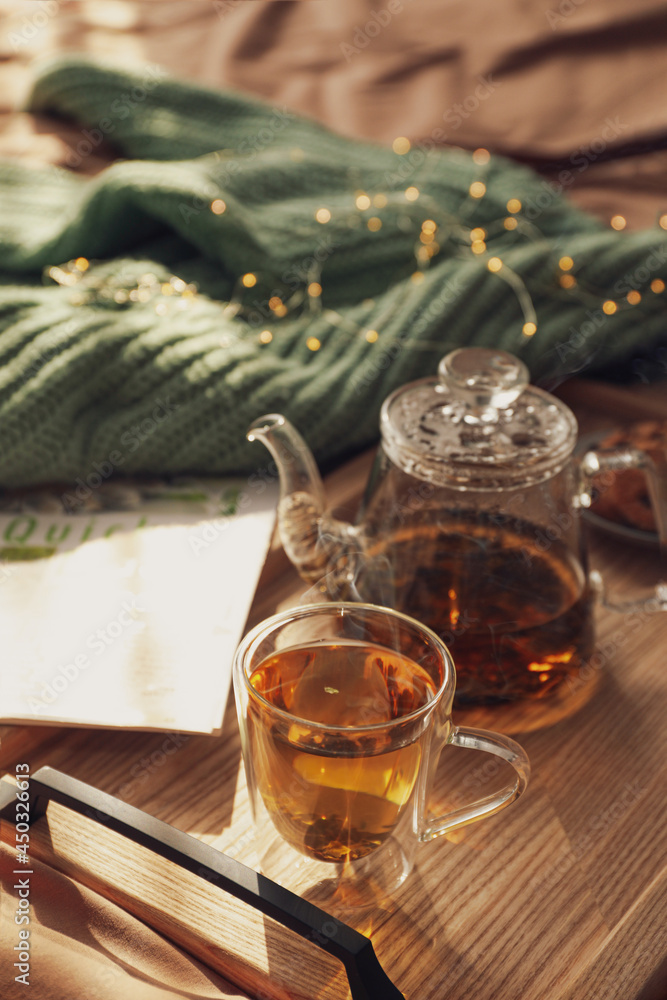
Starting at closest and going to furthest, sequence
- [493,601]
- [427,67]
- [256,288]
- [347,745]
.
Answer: [347,745] < [493,601] < [256,288] < [427,67]

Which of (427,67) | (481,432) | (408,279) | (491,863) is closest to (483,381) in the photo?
(481,432)

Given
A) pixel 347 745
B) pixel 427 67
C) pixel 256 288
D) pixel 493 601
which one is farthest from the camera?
pixel 427 67

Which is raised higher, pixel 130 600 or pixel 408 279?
pixel 408 279

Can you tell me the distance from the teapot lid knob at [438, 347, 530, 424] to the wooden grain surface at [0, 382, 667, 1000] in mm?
166

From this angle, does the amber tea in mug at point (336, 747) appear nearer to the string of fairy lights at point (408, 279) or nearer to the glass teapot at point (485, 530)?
the glass teapot at point (485, 530)

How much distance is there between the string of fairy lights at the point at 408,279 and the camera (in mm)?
690

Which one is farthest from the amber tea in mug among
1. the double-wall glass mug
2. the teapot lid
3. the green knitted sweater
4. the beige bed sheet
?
the beige bed sheet

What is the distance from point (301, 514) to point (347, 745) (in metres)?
0.18

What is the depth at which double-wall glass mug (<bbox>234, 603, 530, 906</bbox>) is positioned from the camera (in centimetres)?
34

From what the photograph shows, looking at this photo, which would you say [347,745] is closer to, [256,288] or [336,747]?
[336,747]

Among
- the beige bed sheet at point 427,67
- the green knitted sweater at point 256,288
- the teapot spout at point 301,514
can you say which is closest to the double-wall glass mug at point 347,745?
the teapot spout at point 301,514

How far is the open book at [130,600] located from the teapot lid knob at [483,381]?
19 centimetres

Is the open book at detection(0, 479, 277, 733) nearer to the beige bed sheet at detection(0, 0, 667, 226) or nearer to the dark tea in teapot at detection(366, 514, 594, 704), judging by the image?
the dark tea in teapot at detection(366, 514, 594, 704)

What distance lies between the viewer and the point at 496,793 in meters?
0.37
